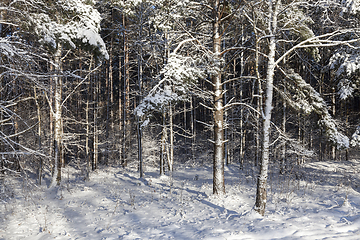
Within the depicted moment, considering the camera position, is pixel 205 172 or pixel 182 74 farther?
pixel 205 172

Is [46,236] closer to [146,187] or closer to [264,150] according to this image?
[146,187]

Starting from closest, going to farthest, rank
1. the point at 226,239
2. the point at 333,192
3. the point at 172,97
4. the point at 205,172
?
the point at 226,239
the point at 172,97
the point at 333,192
the point at 205,172

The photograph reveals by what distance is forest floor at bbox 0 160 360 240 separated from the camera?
550cm

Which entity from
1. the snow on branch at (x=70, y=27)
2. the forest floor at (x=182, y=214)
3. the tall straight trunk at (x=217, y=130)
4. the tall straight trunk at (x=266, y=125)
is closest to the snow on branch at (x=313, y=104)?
the forest floor at (x=182, y=214)

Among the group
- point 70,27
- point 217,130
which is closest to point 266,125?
point 217,130

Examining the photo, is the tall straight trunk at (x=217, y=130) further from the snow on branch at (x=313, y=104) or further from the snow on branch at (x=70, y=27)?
the snow on branch at (x=70, y=27)

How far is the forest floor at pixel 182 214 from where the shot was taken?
5505 millimetres

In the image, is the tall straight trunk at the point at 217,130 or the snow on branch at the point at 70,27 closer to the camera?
the snow on branch at the point at 70,27

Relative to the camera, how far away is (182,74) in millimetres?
7434

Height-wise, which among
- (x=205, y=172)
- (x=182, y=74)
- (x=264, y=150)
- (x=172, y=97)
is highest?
(x=182, y=74)

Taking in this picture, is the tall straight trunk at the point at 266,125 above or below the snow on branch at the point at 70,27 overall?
below

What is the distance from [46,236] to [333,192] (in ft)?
32.6

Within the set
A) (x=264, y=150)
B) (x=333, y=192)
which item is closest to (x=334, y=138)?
(x=333, y=192)

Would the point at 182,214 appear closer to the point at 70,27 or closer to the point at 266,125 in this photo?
the point at 266,125
